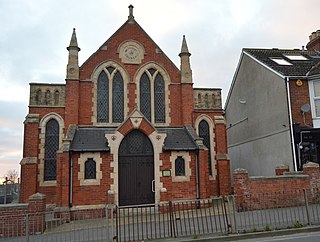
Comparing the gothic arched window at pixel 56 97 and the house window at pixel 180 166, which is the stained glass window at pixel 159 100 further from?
the gothic arched window at pixel 56 97

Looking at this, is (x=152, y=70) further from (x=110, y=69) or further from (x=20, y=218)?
(x=20, y=218)

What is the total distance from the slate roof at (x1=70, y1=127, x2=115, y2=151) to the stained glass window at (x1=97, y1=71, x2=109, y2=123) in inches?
37.0

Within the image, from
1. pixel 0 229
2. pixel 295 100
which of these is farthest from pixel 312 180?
pixel 0 229

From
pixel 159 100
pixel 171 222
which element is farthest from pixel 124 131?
pixel 171 222

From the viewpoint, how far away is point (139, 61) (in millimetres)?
18562

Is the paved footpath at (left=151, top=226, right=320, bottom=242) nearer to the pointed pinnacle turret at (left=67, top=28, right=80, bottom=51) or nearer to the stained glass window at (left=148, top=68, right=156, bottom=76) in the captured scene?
the stained glass window at (left=148, top=68, right=156, bottom=76)

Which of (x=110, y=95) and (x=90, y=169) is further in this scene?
(x=110, y=95)

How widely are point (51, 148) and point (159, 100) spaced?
703cm

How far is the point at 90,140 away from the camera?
15789 mm

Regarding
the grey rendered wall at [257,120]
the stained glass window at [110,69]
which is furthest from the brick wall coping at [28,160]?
the grey rendered wall at [257,120]

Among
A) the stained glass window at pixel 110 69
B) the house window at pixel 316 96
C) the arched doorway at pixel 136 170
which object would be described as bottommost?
the arched doorway at pixel 136 170

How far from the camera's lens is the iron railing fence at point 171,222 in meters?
9.19

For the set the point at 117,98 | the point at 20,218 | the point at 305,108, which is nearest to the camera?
the point at 20,218

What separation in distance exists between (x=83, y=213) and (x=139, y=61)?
9525 mm
